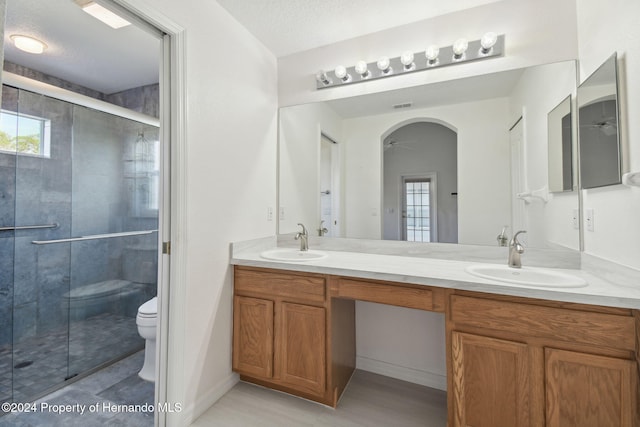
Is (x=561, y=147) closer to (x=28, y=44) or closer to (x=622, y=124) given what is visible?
(x=622, y=124)

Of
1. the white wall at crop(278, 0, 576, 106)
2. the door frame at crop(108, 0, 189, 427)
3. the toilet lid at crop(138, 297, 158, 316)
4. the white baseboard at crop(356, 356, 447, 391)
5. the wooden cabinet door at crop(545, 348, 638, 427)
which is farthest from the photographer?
the toilet lid at crop(138, 297, 158, 316)

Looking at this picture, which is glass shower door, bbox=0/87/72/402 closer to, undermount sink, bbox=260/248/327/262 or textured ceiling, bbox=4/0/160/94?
textured ceiling, bbox=4/0/160/94

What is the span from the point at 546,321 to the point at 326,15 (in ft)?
6.80

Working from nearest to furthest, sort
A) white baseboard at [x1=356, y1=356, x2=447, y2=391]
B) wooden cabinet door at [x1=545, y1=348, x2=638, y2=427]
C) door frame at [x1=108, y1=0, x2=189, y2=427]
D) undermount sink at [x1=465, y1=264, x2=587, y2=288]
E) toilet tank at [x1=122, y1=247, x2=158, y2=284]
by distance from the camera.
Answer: wooden cabinet door at [x1=545, y1=348, x2=638, y2=427], undermount sink at [x1=465, y1=264, x2=587, y2=288], door frame at [x1=108, y1=0, x2=189, y2=427], white baseboard at [x1=356, y1=356, x2=447, y2=391], toilet tank at [x1=122, y1=247, x2=158, y2=284]

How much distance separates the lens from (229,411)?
5.32ft

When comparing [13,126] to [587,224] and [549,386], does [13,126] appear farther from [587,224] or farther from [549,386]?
[587,224]

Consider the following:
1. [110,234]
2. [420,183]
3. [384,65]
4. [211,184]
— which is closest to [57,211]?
[110,234]

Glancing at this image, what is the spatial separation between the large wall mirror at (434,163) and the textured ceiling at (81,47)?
4.20ft

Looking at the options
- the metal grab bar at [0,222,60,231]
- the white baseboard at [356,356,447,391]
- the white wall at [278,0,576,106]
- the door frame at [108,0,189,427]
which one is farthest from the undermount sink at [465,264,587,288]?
the metal grab bar at [0,222,60,231]

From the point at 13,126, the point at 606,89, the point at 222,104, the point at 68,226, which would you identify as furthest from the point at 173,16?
the point at 606,89

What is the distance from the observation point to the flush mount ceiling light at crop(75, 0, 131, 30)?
5.51 feet

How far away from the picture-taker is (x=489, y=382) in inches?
49.8

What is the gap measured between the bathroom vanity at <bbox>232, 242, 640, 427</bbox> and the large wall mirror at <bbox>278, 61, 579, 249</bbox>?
347mm

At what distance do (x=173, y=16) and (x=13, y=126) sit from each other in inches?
66.6
